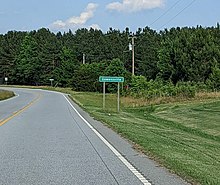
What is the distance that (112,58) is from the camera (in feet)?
380

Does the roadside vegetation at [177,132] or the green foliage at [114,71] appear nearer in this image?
the roadside vegetation at [177,132]

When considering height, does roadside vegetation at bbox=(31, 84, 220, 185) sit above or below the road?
below

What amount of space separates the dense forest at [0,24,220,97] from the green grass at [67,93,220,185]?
25608mm

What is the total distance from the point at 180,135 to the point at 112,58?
96.5m

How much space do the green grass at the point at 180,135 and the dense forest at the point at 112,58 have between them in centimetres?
2561

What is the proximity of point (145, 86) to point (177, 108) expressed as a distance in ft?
87.0

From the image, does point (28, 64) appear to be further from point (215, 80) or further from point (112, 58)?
point (215, 80)

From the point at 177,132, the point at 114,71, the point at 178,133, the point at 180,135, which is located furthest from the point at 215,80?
the point at 180,135

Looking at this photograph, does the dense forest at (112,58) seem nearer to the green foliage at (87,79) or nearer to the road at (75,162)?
the green foliage at (87,79)

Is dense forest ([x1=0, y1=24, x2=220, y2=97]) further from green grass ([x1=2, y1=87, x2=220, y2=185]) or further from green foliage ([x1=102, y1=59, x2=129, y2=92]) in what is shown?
green grass ([x1=2, y1=87, x2=220, y2=185])

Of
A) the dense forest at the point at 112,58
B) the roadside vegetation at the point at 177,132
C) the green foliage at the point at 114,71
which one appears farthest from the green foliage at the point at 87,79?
the roadside vegetation at the point at 177,132

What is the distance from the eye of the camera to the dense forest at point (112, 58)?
7119cm

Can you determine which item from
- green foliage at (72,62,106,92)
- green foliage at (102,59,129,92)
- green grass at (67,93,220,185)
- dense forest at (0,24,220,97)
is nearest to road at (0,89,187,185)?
green grass at (67,93,220,185)

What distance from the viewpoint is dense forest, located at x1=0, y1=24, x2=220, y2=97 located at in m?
71.2
